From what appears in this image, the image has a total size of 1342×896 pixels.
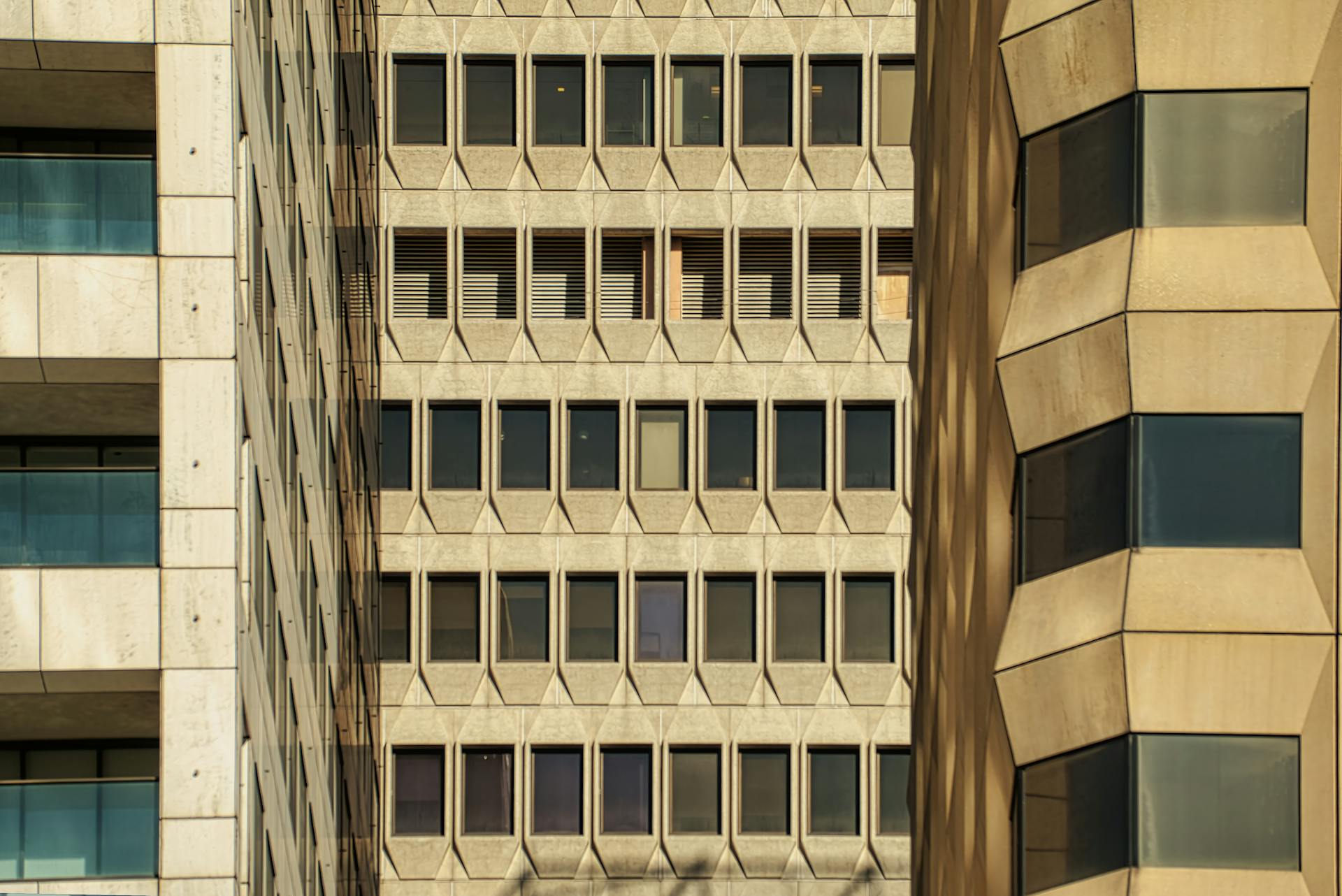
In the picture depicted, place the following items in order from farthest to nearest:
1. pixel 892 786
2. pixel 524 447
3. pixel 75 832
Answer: pixel 524 447 < pixel 892 786 < pixel 75 832

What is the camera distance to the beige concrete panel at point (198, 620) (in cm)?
2383

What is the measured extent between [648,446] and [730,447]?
1724 millimetres

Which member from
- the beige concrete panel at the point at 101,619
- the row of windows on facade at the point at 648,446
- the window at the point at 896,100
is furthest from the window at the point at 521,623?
the beige concrete panel at the point at 101,619

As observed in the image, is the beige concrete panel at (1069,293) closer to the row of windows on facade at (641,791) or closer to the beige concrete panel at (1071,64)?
the beige concrete panel at (1071,64)

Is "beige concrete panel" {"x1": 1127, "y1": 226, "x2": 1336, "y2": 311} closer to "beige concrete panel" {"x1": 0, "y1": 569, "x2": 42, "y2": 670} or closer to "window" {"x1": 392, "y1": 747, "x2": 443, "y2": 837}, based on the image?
"beige concrete panel" {"x1": 0, "y1": 569, "x2": 42, "y2": 670}

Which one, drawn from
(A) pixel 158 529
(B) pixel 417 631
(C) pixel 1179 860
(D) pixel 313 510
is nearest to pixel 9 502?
(A) pixel 158 529

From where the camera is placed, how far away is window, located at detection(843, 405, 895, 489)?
149ft

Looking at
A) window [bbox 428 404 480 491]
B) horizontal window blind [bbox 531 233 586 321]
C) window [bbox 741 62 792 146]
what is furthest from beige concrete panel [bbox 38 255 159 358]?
window [bbox 741 62 792 146]

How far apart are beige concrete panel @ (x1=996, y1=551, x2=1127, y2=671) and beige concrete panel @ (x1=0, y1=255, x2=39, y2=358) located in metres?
11.2

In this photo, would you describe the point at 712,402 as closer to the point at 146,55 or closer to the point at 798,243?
the point at 798,243

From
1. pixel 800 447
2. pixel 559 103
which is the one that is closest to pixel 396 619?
pixel 800 447

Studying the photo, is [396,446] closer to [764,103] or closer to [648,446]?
[648,446]

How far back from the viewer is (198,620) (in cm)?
2391

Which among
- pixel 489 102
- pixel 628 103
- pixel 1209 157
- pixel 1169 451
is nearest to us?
pixel 1169 451
